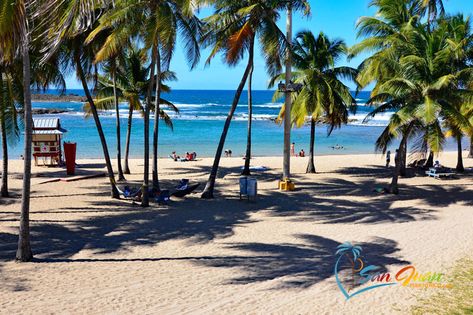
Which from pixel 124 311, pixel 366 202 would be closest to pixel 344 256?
pixel 124 311

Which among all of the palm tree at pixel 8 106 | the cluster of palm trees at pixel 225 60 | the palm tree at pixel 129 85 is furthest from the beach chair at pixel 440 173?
the palm tree at pixel 8 106

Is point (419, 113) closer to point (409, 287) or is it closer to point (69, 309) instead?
point (409, 287)

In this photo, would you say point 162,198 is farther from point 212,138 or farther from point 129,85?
point 212,138

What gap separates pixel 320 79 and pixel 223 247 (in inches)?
445

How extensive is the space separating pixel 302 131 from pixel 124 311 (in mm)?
45768

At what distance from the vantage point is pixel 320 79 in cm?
1806

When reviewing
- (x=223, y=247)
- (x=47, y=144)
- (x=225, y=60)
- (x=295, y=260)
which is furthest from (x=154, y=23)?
(x=47, y=144)

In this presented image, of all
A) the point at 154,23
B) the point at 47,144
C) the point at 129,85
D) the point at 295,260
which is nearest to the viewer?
the point at 295,260

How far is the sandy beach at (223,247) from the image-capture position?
19.9 feet

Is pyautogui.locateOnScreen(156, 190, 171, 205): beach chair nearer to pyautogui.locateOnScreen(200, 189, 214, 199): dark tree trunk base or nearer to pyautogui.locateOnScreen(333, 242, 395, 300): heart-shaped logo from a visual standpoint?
pyautogui.locateOnScreen(200, 189, 214, 199): dark tree trunk base

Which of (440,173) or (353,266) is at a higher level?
(440,173)

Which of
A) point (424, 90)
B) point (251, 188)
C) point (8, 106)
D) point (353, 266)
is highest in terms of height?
point (424, 90)

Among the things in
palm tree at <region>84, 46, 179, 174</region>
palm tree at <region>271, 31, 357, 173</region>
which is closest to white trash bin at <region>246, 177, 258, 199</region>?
palm tree at <region>271, 31, 357, 173</region>

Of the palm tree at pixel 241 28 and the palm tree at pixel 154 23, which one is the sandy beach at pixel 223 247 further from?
the palm tree at pixel 241 28
